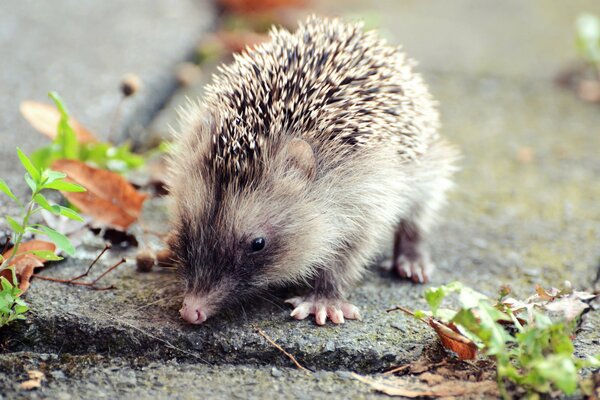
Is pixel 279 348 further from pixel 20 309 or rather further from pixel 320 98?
pixel 320 98

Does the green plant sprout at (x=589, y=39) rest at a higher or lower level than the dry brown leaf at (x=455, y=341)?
higher

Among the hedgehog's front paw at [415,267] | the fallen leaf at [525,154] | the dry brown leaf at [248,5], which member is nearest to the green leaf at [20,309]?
the hedgehog's front paw at [415,267]

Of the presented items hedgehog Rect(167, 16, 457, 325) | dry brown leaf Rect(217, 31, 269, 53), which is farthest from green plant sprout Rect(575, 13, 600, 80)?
hedgehog Rect(167, 16, 457, 325)

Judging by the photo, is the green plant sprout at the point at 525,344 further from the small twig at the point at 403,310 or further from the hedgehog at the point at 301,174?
the hedgehog at the point at 301,174

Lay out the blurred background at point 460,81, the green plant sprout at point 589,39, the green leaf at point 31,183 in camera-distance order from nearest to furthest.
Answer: the green leaf at point 31,183, the blurred background at point 460,81, the green plant sprout at point 589,39

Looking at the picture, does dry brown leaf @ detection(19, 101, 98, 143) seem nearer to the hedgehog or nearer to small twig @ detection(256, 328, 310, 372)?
the hedgehog

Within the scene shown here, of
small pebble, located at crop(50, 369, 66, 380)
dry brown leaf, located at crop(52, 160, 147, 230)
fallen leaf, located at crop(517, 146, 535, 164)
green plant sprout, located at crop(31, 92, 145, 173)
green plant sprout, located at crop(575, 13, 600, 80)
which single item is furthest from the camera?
green plant sprout, located at crop(575, 13, 600, 80)

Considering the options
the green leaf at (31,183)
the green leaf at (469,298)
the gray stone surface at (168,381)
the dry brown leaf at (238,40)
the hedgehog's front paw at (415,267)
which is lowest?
the gray stone surface at (168,381)
